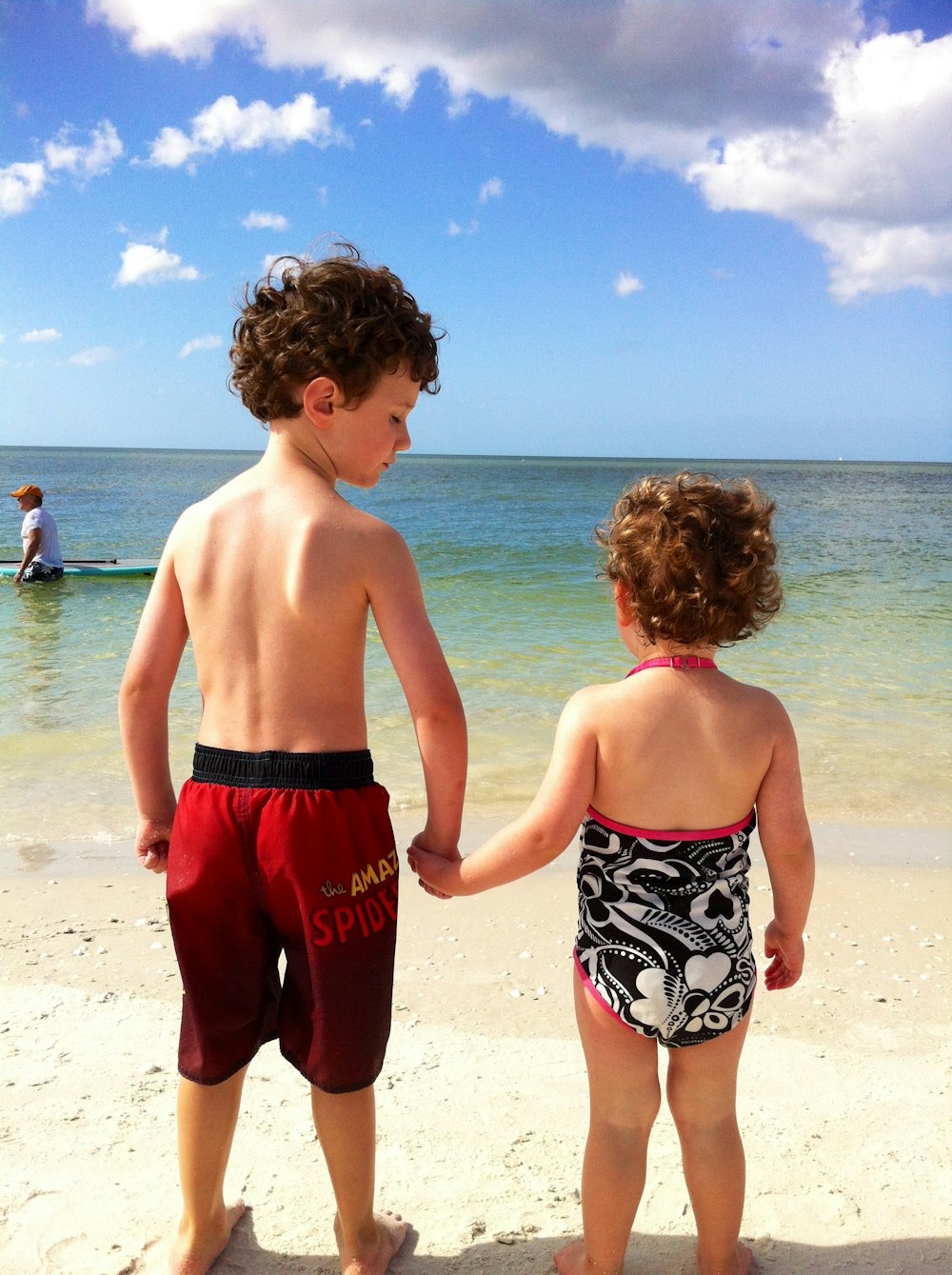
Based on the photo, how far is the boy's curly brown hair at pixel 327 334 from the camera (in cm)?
185

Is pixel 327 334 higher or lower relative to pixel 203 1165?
A: higher

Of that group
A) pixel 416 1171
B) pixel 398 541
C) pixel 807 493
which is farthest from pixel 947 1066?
pixel 807 493

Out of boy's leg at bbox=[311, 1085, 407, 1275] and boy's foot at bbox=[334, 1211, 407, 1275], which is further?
boy's foot at bbox=[334, 1211, 407, 1275]

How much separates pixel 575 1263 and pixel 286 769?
1148mm

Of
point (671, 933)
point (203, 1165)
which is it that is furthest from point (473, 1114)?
point (671, 933)

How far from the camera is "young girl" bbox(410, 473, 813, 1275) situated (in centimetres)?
175

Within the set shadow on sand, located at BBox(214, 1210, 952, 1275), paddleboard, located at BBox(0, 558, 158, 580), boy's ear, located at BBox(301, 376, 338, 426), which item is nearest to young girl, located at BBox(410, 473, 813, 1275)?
shadow on sand, located at BBox(214, 1210, 952, 1275)

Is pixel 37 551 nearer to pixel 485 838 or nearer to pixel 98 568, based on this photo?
pixel 98 568

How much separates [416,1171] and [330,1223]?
0.24m

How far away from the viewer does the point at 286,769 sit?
5.75 ft

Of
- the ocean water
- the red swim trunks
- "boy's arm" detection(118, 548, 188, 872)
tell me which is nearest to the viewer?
the red swim trunks

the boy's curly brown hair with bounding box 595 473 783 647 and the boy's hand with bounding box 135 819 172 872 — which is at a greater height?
the boy's curly brown hair with bounding box 595 473 783 647

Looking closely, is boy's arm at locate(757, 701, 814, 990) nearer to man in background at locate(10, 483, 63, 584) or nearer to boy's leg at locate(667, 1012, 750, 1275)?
boy's leg at locate(667, 1012, 750, 1275)

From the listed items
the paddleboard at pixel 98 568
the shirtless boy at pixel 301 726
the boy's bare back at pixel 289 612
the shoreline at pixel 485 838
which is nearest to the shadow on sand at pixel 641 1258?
the shirtless boy at pixel 301 726
